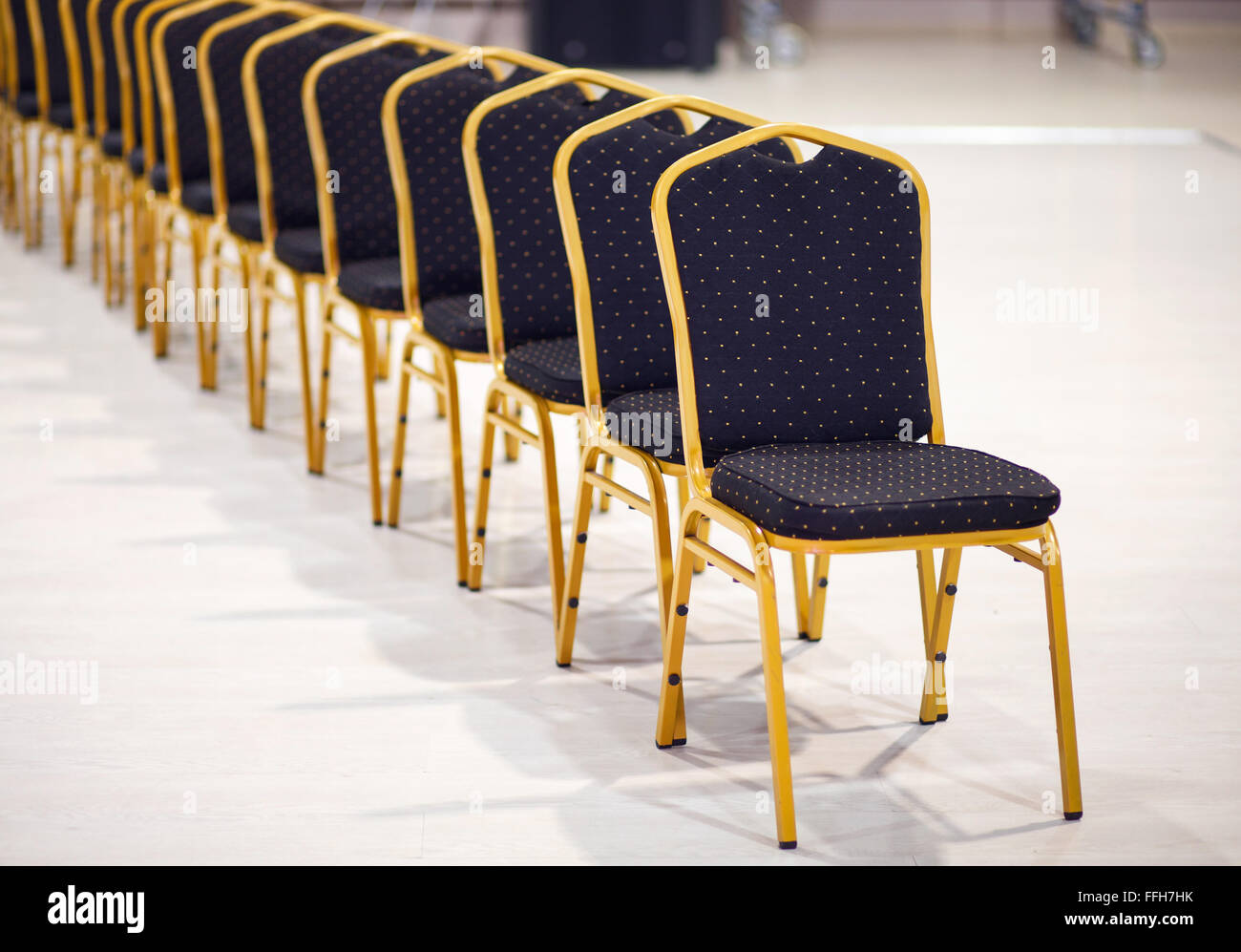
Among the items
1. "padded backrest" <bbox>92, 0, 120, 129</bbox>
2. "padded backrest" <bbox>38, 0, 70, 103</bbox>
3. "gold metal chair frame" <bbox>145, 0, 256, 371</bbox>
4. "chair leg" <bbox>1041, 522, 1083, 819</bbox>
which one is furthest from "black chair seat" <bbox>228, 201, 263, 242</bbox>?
"chair leg" <bbox>1041, 522, 1083, 819</bbox>

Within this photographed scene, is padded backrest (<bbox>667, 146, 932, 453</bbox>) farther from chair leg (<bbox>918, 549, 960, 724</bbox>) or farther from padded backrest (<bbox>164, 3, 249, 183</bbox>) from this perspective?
padded backrest (<bbox>164, 3, 249, 183</bbox>)

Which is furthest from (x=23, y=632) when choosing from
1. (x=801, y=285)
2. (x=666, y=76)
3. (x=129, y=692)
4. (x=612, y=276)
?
(x=666, y=76)

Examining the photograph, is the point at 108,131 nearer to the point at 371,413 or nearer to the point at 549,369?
the point at 371,413

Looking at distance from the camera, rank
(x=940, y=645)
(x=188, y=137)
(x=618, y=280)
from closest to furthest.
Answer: (x=940, y=645) → (x=618, y=280) → (x=188, y=137)

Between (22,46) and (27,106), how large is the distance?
29 centimetres

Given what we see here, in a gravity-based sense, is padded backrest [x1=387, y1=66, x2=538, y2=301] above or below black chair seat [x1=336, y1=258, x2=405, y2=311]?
above

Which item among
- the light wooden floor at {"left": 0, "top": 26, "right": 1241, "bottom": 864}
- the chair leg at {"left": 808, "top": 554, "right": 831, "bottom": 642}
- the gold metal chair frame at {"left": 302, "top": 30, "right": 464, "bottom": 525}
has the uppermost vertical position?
the gold metal chair frame at {"left": 302, "top": 30, "right": 464, "bottom": 525}

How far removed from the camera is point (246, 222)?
171 inches

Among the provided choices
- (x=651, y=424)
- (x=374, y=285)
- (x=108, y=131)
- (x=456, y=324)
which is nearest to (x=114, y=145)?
(x=108, y=131)

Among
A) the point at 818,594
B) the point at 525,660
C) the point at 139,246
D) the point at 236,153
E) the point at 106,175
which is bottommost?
the point at 525,660

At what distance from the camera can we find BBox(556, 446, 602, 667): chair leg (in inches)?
113

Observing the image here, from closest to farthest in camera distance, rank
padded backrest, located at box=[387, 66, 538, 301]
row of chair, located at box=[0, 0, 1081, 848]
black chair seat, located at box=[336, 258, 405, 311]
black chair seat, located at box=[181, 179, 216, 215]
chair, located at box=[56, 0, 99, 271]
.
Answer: row of chair, located at box=[0, 0, 1081, 848]
padded backrest, located at box=[387, 66, 538, 301]
black chair seat, located at box=[336, 258, 405, 311]
black chair seat, located at box=[181, 179, 216, 215]
chair, located at box=[56, 0, 99, 271]

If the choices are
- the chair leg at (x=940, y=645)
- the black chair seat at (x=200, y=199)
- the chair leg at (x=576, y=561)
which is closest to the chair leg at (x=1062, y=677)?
the chair leg at (x=940, y=645)

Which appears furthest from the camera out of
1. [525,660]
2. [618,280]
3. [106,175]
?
[106,175]
